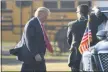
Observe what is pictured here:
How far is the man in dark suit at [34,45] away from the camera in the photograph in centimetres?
880

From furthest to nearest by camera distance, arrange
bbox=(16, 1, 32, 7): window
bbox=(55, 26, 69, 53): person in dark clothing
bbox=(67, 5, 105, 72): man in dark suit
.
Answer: bbox=(16, 1, 32, 7): window < bbox=(55, 26, 69, 53): person in dark clothing < bbox=(67, 5, 105, 72): man in dark suit

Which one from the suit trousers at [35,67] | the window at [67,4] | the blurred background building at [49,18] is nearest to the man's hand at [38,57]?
the suit trousers at [35,67]

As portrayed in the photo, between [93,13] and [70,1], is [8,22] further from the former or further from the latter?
[93,13]

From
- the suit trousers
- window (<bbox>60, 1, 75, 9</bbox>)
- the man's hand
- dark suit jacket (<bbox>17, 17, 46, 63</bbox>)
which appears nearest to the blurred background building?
window (<bbox>60, 1, 75, 9</bbox>)

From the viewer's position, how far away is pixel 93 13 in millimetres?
8938

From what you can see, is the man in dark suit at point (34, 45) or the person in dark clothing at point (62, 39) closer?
the man in dark suit at point (34, 45)

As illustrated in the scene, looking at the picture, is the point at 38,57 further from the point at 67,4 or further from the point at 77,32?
the point at 67,4

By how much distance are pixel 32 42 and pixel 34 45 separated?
60 millimetres

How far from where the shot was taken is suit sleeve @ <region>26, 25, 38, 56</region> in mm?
8781

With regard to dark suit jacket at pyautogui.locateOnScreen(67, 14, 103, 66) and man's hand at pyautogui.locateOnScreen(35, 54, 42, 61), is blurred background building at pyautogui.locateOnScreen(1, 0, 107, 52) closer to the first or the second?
dark suit jacket at pyautogui.locateOnScreen(67, 14, 103, 66)

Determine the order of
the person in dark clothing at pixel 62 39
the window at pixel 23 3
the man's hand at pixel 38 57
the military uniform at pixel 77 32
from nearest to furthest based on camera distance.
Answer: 1. the man's hand at pixel 38 57
2. the military uniform at pixel 77 32
3. the person in dark clothing at pixel 62 39
4. the window at pixel 23 3

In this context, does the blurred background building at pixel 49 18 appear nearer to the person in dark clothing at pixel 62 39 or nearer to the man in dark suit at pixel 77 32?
the person in dark clothing at pixel 62 39

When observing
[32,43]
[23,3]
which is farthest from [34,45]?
[23,3]

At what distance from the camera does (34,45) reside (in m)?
8.82
